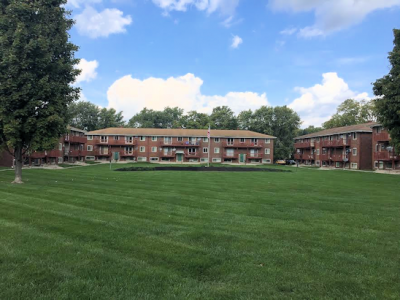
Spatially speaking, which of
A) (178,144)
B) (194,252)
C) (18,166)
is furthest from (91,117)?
(194,252)

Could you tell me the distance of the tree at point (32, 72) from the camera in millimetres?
14852

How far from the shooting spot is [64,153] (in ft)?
163

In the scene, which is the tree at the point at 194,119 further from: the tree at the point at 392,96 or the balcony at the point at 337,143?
the tree at the point at 392,96

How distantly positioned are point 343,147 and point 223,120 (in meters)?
35.5

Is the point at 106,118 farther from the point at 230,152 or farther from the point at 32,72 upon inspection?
the point at 32,72

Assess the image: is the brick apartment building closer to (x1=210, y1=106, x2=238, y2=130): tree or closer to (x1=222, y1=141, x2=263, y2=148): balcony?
(x1=222, y1=141, x2=263, y2=148): balcony

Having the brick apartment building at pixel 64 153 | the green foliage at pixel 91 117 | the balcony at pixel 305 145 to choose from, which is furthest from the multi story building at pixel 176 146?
the green foliage at pixel 91 117

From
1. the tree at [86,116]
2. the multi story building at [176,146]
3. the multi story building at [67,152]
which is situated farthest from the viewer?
the tree at [86,116]

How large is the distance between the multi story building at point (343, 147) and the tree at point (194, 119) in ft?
88.4

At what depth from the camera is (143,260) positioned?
16.9 ft

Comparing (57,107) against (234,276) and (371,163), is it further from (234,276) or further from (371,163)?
(371,163)

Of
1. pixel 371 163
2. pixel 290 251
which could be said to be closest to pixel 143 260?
pixel 290 251

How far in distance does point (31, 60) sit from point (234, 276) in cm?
1563

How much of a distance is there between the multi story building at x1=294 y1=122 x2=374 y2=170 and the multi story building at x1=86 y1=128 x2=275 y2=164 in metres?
9.49
